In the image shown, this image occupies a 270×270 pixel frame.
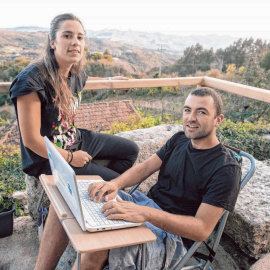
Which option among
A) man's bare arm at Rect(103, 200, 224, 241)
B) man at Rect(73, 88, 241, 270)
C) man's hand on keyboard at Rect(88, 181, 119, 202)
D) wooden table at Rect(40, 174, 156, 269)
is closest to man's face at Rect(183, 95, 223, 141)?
man at Rect(73, 88, 241, 270)

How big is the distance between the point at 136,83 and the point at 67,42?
58.7 inches

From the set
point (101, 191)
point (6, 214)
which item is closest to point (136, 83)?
point (6, 214)

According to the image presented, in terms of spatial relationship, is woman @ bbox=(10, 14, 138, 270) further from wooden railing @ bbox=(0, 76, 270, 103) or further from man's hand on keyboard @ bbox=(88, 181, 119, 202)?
wooden railing @ bbox=(0, 76, 270, 103)

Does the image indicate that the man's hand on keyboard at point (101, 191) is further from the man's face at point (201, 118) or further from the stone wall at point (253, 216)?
the stone wall at point (253, 216)

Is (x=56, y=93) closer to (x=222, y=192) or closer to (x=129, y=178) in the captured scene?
(x=129, y=178)

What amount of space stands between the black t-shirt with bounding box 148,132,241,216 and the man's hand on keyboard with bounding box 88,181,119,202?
399mm

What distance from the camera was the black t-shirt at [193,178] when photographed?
1.59 meters

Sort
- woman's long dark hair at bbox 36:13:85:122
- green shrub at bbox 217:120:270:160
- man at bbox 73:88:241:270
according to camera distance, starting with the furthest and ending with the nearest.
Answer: green shrub at bbox 217:120:270:160 < woman's long dark hair at bbox 36:13:85:122 < man at bbox 73:88:241:270

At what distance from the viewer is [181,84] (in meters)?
3.97

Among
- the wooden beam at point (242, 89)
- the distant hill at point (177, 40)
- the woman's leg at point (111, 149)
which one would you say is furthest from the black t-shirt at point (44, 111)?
the distant hill at point (177, 40)

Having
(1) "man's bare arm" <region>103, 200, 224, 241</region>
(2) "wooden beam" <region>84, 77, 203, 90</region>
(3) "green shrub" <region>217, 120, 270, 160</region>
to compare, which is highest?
(2) "wooden beam" <region>84, 77, 203, 90</region>

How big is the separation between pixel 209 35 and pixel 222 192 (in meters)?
27.8

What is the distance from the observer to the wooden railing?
126 inches

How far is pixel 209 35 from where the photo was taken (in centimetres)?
2708
